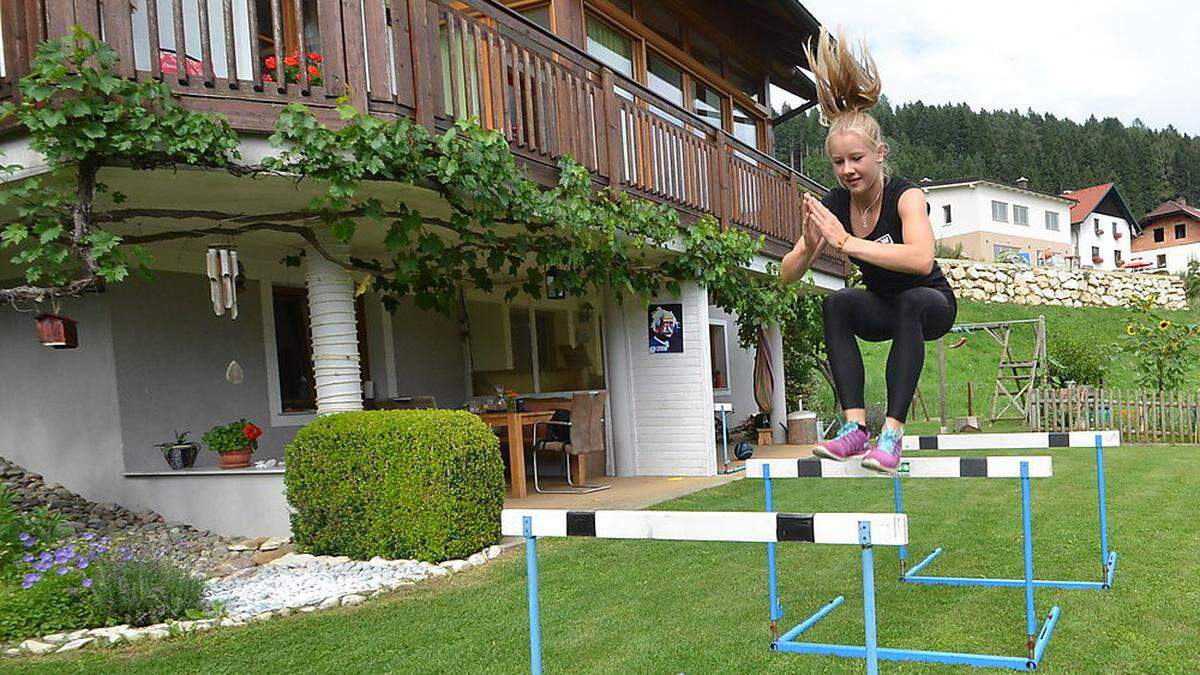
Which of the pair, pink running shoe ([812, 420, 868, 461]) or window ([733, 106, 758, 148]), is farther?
window ([733, 106, 758, 148])

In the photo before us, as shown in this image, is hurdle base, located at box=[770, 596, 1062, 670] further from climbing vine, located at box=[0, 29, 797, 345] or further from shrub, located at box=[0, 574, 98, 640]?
shrub, located at box=[0, 574, 98, 640]

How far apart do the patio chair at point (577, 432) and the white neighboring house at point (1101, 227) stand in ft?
174

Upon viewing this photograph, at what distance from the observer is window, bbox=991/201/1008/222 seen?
43844mm

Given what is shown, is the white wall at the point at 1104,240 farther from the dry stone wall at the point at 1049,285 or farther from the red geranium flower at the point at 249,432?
the red geranium flower at the point at 249,432

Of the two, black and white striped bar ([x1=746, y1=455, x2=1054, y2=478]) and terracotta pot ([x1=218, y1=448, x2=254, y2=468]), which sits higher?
black and white striped bar ([x1=746, y1=455, x2=1054, y2=478])

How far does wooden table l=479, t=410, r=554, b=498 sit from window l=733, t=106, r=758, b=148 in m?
6.87

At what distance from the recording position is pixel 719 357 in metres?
14.9

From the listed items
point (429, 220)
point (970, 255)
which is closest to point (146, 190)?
point (429, 220)

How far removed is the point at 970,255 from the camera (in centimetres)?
4272

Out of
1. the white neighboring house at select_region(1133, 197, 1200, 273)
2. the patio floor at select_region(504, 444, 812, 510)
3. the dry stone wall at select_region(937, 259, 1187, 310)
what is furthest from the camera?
the white neighboring house at select_region(1133, 197, 1200, 273)

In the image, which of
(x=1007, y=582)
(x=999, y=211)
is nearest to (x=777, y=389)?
(x=1007, y=582)

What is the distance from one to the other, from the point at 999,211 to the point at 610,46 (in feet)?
129

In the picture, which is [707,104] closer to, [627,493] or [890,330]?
[627,493]

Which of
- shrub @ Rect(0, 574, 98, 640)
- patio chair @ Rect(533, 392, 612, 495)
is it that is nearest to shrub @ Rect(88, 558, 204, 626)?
shrub @ Rect(0, 574, 98, 640)
